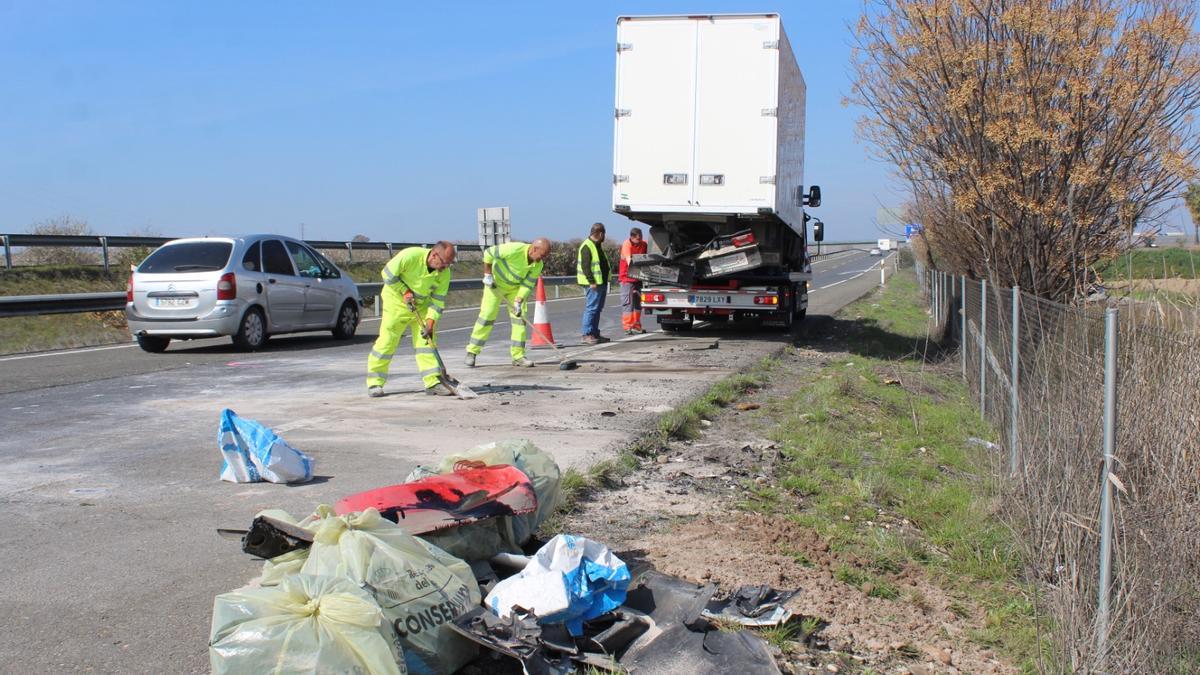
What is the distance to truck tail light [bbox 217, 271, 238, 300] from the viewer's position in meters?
13.8

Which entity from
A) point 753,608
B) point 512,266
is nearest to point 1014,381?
point 753,608

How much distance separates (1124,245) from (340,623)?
1007 centimetres

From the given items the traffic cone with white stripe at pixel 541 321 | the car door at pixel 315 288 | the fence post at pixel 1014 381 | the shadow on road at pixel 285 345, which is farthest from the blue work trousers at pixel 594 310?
the fence post at pixel 1014 381

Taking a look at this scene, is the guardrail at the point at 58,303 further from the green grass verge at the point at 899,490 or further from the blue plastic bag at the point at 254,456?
the blue plastic bag at the point at 254,456

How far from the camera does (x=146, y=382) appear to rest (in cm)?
1094

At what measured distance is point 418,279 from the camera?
32.0 feet

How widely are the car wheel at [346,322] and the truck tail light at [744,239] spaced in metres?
6.13

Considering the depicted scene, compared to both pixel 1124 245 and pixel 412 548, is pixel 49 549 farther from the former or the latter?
pixel 1124 245

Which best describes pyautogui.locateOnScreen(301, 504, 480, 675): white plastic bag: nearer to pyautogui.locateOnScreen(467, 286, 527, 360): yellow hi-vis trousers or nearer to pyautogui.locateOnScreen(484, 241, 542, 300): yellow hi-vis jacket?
pyautogui.locateOnScreen(467, 286, 527, 360): yellow hi-vis trousers

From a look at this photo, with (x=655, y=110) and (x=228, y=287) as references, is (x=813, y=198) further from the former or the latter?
(x=228, y=287)

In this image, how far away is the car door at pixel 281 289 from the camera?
14.8 metres

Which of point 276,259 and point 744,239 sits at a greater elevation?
point 744,239

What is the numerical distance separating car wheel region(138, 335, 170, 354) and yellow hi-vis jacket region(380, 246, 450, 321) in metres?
6.14

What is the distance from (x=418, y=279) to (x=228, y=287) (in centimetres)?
522
